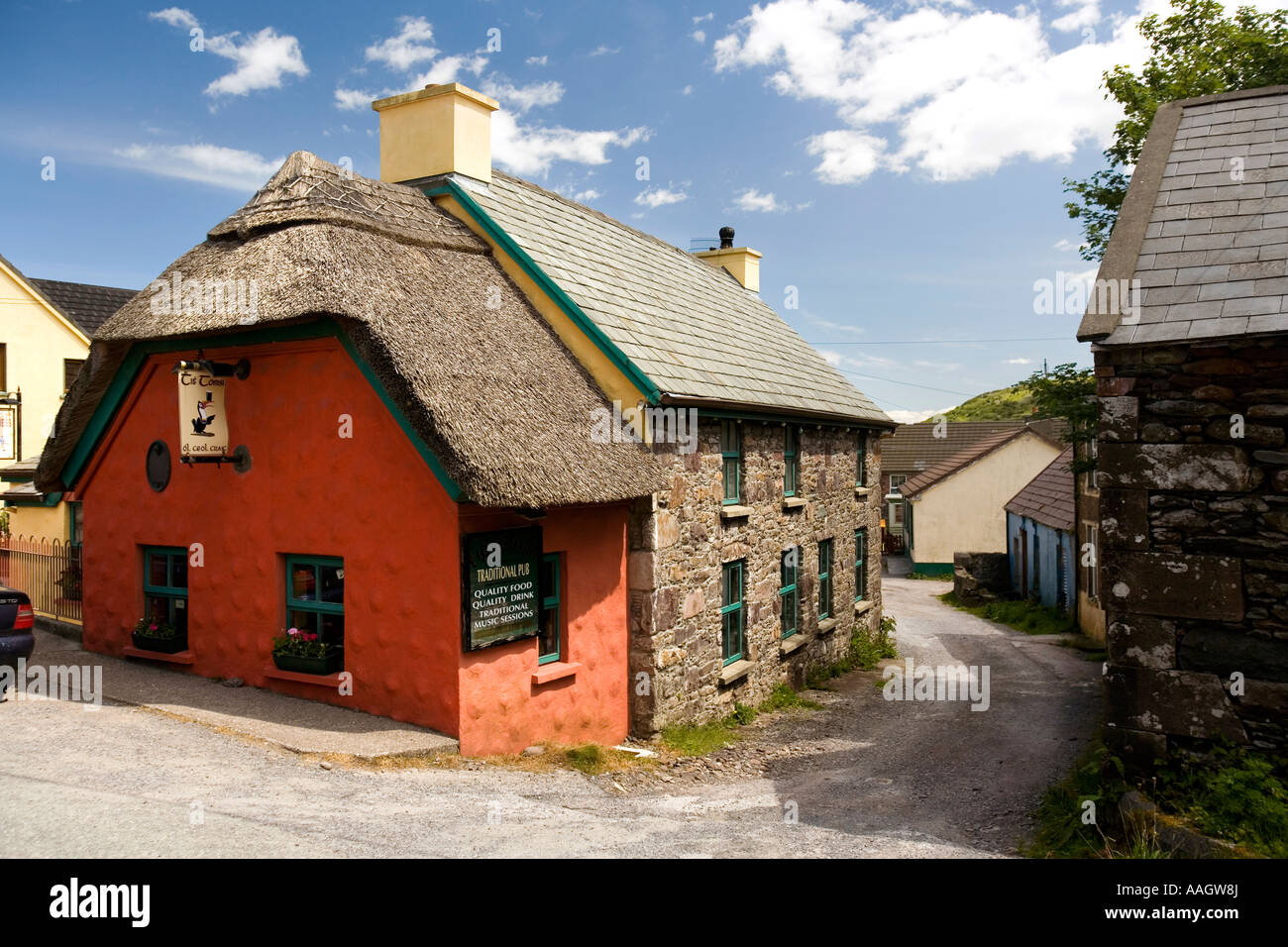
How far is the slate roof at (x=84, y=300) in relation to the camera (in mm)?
24495

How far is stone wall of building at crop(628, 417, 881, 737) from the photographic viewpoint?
36.5 ft

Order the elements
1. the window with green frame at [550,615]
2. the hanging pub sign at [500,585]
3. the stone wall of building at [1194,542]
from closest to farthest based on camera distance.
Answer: the stone wall of building at [1194,542] < the hanging pub sign at [500,585] < the window with green frame at [550,615]

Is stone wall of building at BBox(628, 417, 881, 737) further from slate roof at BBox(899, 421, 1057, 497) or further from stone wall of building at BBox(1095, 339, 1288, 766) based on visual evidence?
slate roof at BBox(899, 421, 1057, 497)

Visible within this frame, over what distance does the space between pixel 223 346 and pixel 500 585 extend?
4.58 m

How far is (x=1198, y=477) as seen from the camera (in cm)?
709

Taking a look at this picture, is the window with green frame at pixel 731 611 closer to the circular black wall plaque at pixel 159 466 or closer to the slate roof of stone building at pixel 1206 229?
the slate roof of stone building at pixel 1206 229

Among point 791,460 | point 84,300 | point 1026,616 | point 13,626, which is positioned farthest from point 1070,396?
point 84,300

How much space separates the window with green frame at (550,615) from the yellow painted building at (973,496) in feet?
90.0

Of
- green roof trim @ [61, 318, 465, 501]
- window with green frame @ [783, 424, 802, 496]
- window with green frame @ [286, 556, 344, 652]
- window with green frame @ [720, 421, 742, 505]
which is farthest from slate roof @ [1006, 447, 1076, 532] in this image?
window with green frame @ [286, 556, 344, 652]

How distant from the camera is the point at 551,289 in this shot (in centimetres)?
1183

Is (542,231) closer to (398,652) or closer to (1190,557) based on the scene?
(398,652)

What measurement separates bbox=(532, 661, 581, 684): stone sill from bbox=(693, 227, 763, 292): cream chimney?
536 inches

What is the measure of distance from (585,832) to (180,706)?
5.19 meters

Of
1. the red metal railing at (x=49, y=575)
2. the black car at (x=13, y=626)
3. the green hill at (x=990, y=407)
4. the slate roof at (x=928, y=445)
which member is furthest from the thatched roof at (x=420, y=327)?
the green hill at (x=990, y=407)
